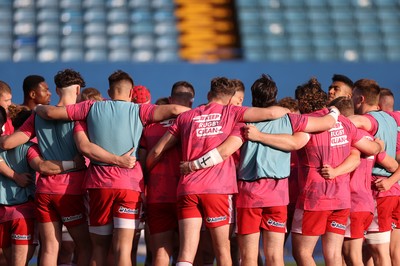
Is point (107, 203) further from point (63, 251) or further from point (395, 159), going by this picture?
point (395, 159)

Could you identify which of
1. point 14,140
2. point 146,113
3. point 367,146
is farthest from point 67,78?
point 367,146

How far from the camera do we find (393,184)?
27.6 ft

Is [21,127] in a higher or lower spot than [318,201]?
higher

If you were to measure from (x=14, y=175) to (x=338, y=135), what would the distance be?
2894 mm

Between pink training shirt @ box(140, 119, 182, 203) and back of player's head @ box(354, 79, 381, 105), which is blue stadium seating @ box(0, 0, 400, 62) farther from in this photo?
pink training shirt @ box(140, 119, 182, 203)

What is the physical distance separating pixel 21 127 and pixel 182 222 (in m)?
1.70

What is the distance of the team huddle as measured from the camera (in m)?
7.14

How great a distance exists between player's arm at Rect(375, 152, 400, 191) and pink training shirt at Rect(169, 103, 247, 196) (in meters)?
1.76

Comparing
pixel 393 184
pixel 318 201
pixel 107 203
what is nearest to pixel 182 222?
pixel 107 203

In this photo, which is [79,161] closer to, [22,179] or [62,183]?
[62,183]

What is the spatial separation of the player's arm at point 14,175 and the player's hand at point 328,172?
8.56ft

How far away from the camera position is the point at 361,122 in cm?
812

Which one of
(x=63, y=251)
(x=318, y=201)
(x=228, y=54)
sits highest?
(x=228, y=54)

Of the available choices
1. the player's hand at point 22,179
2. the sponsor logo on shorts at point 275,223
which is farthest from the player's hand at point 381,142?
the player's hand at point 22,179
